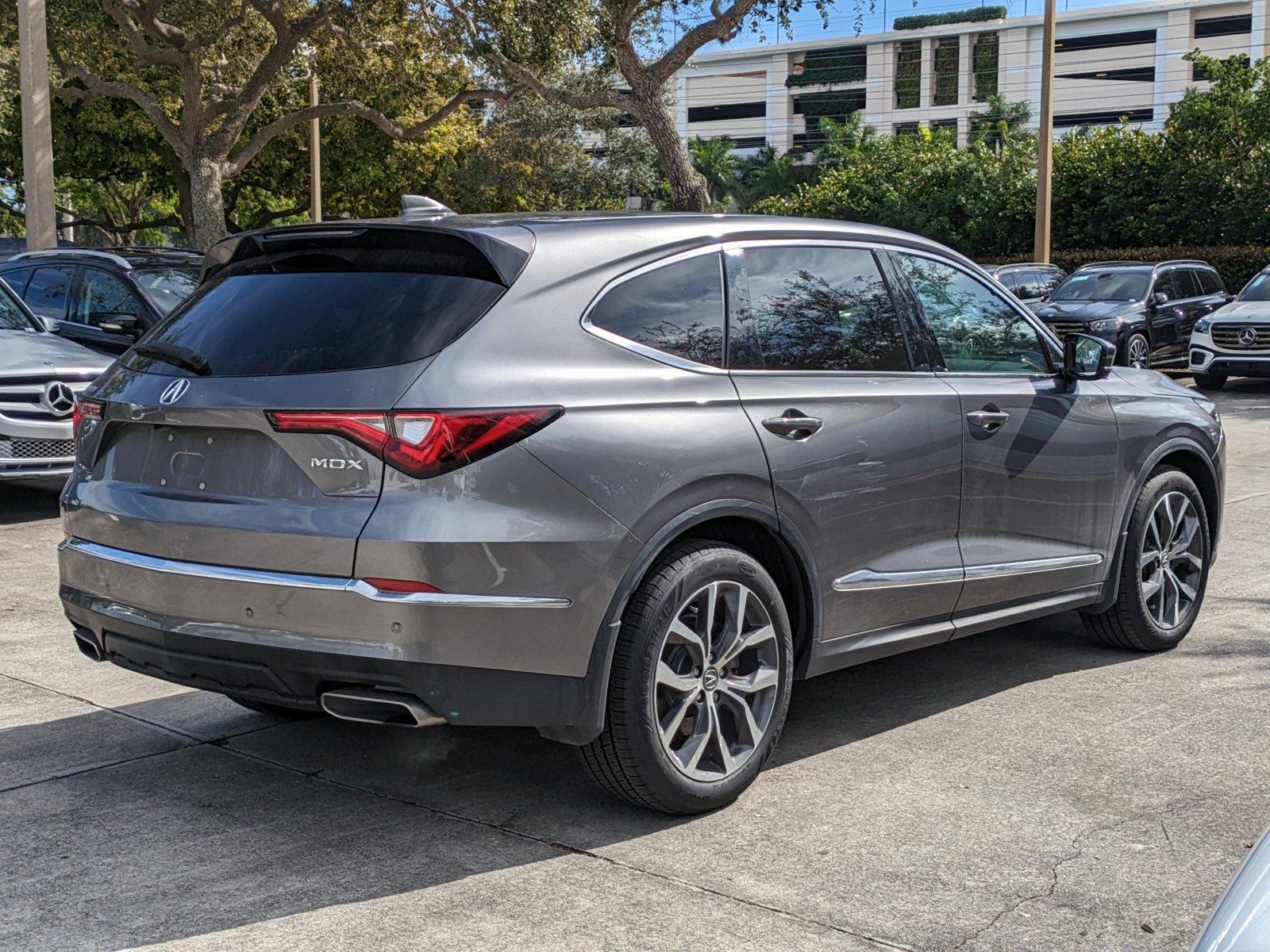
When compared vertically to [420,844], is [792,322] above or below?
above

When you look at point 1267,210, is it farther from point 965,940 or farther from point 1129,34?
point 1129,34

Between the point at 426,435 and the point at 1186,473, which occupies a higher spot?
the point at 426,435

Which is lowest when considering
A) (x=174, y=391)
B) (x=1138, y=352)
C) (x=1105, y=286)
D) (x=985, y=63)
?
(x=1138, y=352)

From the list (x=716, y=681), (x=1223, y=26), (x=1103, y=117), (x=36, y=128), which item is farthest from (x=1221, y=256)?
(x=1223, y=26)

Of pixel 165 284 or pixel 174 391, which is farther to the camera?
pixel 165 284

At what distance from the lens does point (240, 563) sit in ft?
12.9

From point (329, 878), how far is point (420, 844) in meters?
0.31

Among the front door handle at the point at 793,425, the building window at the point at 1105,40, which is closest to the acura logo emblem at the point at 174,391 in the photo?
the front door handle at the point at 793,425

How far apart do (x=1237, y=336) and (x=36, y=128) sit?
1558 centimetres

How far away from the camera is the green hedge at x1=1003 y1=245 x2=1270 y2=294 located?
3097 centimetres

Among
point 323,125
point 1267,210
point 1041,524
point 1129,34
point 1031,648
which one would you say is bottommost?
point 1031,648

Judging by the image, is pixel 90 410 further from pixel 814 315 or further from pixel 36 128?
pixel 36 128

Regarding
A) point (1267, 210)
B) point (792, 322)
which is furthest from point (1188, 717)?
point (1267, 210)

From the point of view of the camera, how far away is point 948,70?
102 meters
